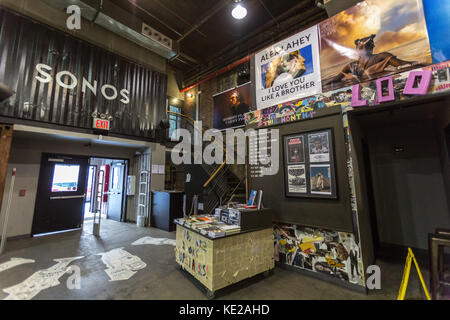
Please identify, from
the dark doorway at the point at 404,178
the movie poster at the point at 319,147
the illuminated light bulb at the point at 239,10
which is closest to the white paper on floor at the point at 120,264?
the movie poster at the point at 319,147

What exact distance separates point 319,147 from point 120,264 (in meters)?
3.74

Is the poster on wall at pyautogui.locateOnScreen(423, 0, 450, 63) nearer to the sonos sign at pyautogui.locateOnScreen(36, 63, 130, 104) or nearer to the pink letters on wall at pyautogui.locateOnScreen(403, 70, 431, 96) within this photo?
the pink letters on wall at pyautogui.locateOnScreen(403, 70, 431, 96)

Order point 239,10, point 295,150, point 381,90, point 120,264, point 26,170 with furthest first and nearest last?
point 26,170
point 239,10
point 120,264
point 295,150
point 381,90

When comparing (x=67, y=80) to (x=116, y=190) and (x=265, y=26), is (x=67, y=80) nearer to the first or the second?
(x=116, y=190)

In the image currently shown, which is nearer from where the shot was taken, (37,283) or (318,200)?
(37,283)

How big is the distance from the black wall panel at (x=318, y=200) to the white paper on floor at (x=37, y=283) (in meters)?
3.30

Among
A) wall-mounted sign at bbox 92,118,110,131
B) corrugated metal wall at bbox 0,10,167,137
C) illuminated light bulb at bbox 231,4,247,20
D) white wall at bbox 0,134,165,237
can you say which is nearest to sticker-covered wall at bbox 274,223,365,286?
illuminated light bulb at bbox 231,4,247,20

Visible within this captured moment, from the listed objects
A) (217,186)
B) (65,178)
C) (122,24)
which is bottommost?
(217,186)

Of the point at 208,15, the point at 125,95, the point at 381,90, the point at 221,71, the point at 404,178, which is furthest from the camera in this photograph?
the point at 221,71

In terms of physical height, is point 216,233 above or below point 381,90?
below

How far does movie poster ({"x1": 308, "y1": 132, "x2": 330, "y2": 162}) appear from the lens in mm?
2617

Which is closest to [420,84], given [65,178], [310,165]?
[310,165]

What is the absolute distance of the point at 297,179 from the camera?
2846mm

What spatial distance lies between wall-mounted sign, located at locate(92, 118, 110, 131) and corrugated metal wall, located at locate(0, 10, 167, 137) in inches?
5.6
